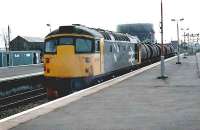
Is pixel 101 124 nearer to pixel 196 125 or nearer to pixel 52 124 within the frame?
pixel 52 124

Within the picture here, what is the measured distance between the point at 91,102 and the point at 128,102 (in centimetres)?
126

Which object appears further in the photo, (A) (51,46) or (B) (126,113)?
(A) (51,46)

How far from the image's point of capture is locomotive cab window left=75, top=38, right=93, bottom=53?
19.3 meters

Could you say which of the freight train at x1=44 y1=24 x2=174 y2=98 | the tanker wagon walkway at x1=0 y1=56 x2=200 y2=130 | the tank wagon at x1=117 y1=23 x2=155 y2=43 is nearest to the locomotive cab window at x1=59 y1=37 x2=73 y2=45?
the freight train at x1=44 y1=24 x2=174 y2=98

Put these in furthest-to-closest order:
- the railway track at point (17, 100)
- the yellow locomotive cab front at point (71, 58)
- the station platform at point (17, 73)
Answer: the station platform at point (17, 73)
the railway track at point (17, 100)
the yellow locomotive cab front at point (71, 58)

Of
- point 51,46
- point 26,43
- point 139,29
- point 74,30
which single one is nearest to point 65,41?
point 74,30

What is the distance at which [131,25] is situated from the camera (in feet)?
452

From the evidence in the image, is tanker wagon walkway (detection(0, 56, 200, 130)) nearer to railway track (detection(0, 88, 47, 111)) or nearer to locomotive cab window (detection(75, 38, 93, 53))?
locomotive cab window (detection(75, 38, 93, 53))

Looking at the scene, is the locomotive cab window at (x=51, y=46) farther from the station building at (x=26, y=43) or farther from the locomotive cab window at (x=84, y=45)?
the station building at (x=26, y=43)

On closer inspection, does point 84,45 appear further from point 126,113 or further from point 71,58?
point 126,113

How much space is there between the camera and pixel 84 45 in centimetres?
1950

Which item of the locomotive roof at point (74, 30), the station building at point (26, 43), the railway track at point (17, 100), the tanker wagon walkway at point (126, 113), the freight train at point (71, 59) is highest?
the station building at point (26, 43)

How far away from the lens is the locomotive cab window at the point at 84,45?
19.3m

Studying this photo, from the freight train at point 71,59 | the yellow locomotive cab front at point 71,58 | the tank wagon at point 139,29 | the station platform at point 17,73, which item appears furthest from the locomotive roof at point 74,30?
the tank wagon at point 139,29
